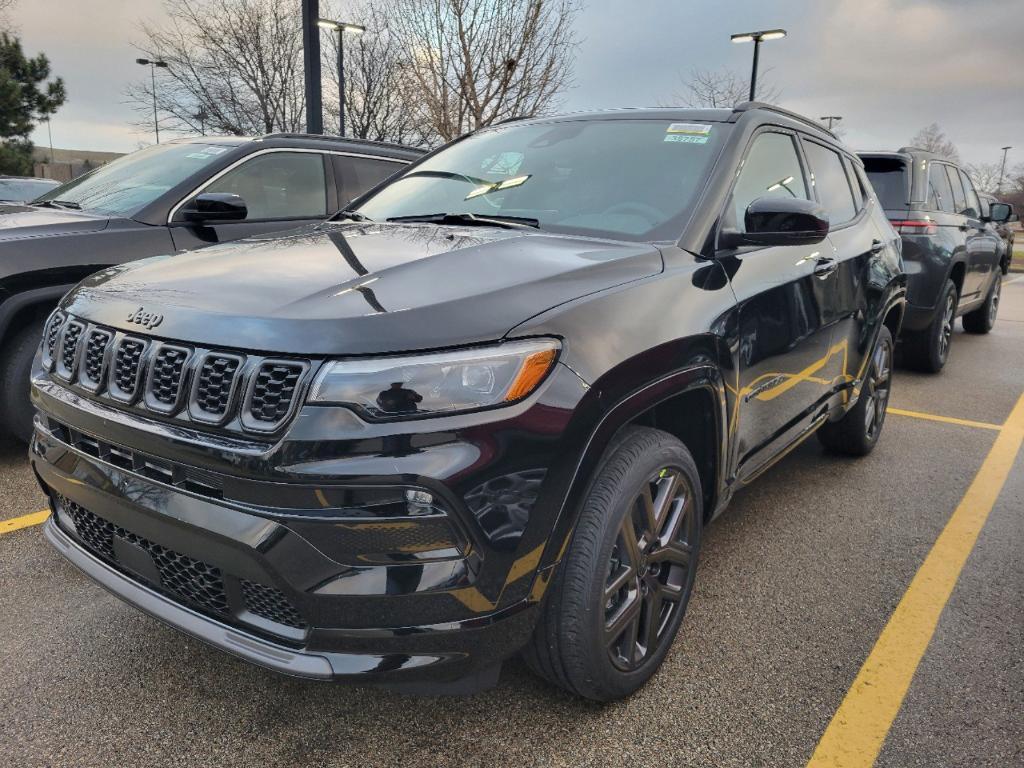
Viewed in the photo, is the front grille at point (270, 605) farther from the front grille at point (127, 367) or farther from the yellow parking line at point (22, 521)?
the yellow parking line at point (22, 521)

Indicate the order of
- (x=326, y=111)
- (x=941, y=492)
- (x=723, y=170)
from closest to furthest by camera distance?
(x=723, y=170), (x=941, y=492), (x=326, y=111)

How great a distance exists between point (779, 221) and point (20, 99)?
37.4 meters

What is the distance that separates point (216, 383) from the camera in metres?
1.70

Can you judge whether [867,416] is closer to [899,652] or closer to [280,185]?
[899,652]

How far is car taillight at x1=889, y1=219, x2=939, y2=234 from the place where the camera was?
6453mm

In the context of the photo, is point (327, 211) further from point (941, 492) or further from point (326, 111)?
point (326, 111)

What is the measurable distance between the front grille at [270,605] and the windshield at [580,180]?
58.0 inches

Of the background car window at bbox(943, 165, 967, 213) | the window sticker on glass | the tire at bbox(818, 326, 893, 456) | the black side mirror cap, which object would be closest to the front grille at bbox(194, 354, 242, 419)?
the black side mirror cap

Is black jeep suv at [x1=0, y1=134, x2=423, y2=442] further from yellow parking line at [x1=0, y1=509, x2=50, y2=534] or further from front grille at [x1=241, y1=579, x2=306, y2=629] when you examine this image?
front grille at [x1=241, y1=579, x2=306, y2=629]

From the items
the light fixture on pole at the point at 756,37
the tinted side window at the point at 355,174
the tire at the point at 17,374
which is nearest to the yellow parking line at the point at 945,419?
the tinted side window at the point at 355,174

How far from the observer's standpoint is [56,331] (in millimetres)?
2262

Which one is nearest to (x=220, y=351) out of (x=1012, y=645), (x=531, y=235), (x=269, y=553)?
(x=269, y=553)

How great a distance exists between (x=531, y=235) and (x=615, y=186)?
0.50 m

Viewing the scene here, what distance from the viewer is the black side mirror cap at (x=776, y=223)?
2531mm
